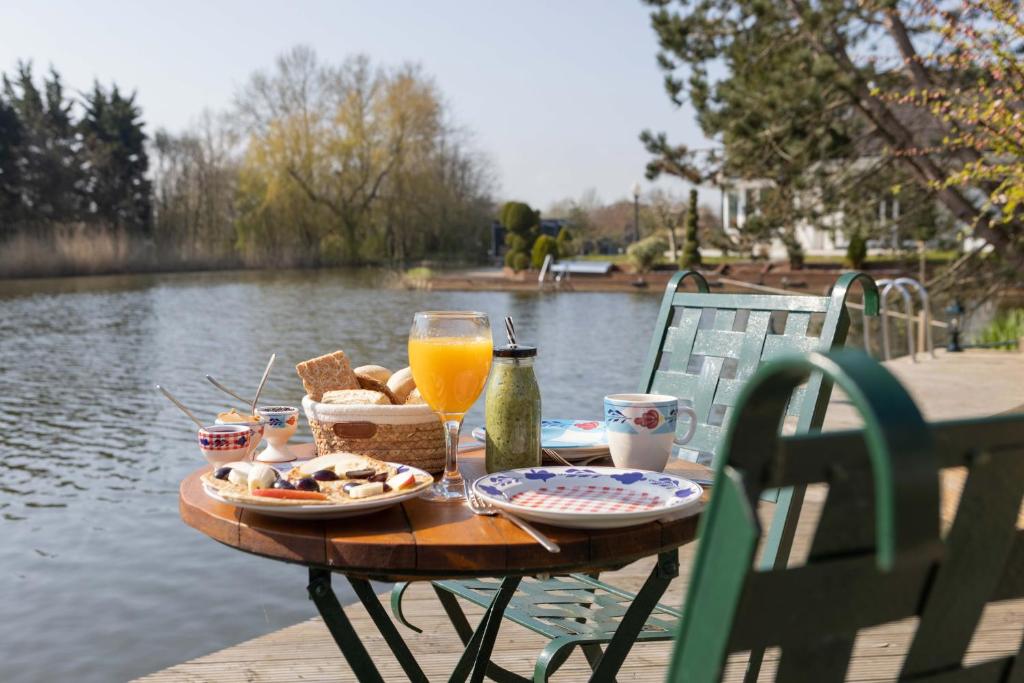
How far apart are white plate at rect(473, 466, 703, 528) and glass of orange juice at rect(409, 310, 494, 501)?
14 cm

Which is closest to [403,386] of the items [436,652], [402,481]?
[402,481]

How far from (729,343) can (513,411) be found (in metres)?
0.75

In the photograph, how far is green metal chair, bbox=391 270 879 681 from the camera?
5.67 feet

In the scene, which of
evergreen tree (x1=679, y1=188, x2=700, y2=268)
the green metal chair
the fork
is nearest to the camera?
the fork

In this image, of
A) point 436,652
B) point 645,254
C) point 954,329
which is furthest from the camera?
point 645,254

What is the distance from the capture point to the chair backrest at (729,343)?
1.81 meters

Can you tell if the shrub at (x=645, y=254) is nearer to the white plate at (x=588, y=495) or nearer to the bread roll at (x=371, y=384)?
the bread roll at (x=371, y=384)

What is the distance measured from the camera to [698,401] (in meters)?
2.12

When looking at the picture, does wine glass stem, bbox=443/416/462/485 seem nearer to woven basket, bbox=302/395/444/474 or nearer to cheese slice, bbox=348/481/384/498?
woven basket, bbox=302/395/444/474

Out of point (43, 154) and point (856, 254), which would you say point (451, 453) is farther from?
point (43, 154)

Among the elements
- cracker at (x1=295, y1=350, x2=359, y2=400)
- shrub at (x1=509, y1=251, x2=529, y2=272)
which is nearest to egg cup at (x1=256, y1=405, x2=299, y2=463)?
cracker at (x1=295, y1=350, x2=359, y2=400)

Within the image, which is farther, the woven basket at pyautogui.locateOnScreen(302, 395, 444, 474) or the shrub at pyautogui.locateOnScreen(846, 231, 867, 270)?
Result: the shrub at pyautogui.locateOnScreen(846, 231, 867, 270)

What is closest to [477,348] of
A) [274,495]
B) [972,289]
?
[274,495]

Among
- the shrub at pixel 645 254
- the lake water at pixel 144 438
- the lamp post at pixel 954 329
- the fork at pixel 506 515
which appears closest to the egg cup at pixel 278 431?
the fork at pixel 506 515
